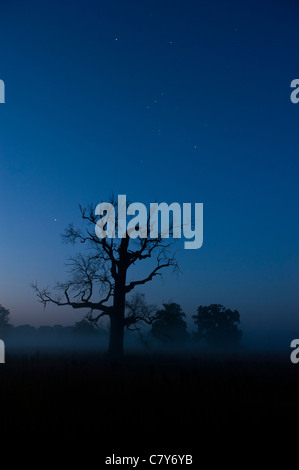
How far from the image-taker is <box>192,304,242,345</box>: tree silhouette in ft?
245

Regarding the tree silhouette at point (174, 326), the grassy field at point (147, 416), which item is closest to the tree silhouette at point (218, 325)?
the tree silhouette at point (174, 326)

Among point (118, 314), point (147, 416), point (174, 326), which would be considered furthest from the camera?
point (174, 326)

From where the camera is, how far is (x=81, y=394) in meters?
8.41

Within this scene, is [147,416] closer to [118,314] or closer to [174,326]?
[118,314]

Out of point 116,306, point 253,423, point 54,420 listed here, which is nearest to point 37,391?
point 54,420

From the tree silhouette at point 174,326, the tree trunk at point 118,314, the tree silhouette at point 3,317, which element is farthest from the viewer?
the tree silhouette at point 3,317

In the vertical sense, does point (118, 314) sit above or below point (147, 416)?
above

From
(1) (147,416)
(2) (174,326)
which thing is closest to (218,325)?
(2) (174,326)

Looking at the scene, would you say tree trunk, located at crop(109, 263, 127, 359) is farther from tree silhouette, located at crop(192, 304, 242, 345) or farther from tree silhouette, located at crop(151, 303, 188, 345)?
tree silhouette, located at crop(192, 304, 242, 345)

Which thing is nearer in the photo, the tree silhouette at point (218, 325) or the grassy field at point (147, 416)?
the grassy field at point (147, 416)

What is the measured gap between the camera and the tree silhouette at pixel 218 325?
2945 inches

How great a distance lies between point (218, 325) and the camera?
75.5 meters

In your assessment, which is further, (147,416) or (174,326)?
(174,326)

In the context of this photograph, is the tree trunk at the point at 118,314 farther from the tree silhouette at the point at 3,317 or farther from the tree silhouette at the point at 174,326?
the tree silhouette at the point at 3,317
